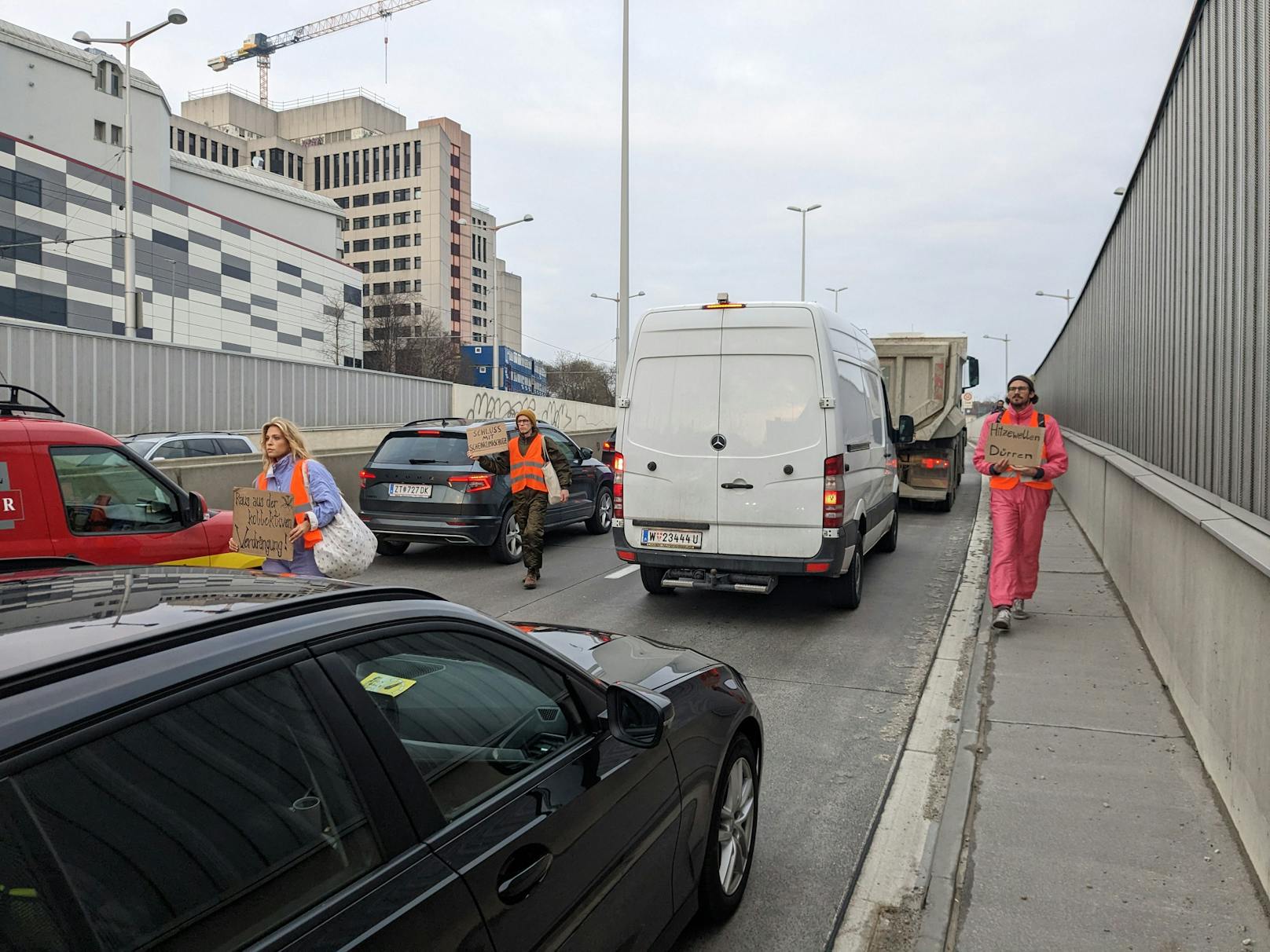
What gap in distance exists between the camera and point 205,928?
159cm

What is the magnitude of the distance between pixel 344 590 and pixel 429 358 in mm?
84984

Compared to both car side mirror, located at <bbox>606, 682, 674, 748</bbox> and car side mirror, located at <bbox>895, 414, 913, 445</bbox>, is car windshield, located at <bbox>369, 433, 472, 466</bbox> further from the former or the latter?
car side mirror, located at <bbox>606, 682, 674, 748</bbox>

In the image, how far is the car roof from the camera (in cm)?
168

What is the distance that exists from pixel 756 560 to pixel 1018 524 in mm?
2056

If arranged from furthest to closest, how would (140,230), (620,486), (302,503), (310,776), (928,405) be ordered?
(140,230)
(928,405)
(620,486)
(302,503)
(310,776)

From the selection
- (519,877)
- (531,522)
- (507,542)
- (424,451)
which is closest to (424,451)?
(424,451)

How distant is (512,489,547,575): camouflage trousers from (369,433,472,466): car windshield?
1.14 metres

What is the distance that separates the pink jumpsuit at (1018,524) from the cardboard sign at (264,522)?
5.04m

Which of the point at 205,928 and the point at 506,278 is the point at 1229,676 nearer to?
the point at 205,928

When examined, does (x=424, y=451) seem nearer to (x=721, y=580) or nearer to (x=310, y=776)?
(x=721, y=580)

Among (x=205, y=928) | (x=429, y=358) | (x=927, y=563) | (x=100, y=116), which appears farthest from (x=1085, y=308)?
(x=429, y=358)

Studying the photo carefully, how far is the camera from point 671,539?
333 inches

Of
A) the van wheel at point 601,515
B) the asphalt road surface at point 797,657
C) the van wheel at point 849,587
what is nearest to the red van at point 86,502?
the asphalt road surface at point 797,657

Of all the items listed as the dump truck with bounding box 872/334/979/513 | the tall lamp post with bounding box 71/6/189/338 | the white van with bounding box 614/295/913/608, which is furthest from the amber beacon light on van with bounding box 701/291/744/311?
the tall lamp post with bounding box 71/6/189/338
